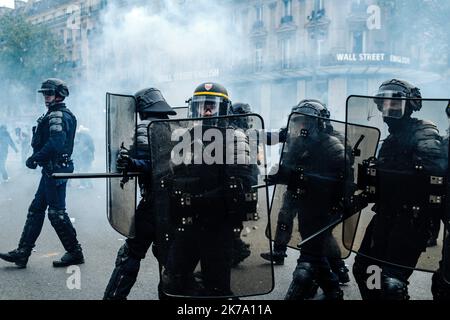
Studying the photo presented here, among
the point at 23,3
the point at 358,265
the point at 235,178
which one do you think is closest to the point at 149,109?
the point at 235,178

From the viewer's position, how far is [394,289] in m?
2.65

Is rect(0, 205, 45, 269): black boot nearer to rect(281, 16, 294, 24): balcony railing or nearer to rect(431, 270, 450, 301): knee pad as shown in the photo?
rect(431, 270, 450, 301): knee pad

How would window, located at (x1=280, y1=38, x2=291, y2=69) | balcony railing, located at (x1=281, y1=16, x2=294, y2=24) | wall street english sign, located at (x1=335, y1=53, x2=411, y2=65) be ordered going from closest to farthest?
1. wall street english sign, located at (x1=335, y1=53, x2=411, y2=65)
2. window, located at (x1=280, y1=38, x2=291, y2=69)
3. balcony railing, located at (x1=281, y1=16, x2=294, y2=24)

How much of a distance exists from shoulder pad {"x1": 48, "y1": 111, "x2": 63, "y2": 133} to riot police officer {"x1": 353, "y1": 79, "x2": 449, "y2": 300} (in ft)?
9.52

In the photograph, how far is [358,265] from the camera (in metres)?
3.03

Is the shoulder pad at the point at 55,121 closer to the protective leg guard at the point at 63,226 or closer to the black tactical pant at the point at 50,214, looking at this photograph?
the black tactical pant at the point at 50,214

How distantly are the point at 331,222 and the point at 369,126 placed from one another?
658 millimetres

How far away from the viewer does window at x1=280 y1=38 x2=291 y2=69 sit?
28328mm

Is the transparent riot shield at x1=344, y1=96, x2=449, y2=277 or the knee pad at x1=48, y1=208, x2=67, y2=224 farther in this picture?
the knee pad at x1=48, y1=208, x2=67, y2=224

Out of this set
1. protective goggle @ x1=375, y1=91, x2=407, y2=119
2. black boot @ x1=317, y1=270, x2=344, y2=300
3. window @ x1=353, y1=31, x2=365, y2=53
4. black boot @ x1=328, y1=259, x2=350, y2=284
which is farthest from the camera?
window @ x1=353, y1=31, x2=365, y2=53

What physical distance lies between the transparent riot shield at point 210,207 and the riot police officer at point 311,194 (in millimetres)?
625

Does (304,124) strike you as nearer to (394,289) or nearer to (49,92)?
(394,289)


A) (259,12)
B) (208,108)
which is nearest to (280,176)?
(208,108)

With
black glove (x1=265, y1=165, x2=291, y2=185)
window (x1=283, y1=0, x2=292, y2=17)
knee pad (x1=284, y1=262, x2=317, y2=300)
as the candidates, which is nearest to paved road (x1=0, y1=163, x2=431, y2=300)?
knee pad (x1=284, y1=262, x2=317, y2=300)
